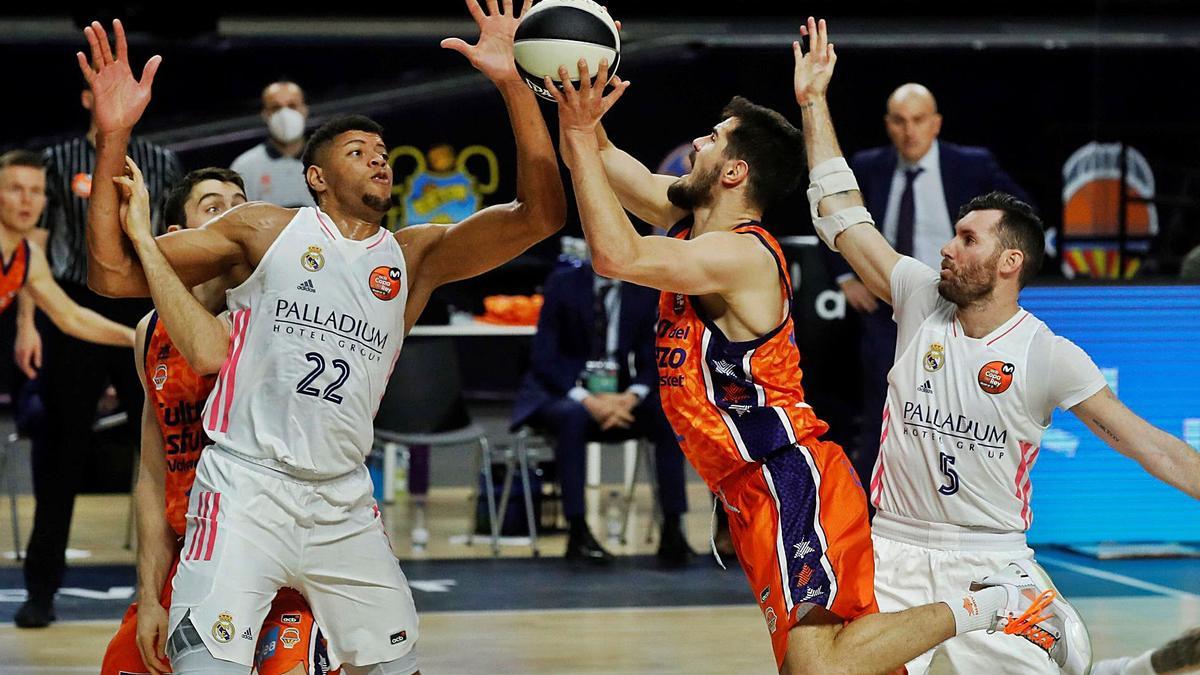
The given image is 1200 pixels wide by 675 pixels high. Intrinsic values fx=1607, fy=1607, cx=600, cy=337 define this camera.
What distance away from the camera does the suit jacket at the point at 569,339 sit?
26.1ft

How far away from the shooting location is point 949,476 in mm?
4219

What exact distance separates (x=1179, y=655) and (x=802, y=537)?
1161mm

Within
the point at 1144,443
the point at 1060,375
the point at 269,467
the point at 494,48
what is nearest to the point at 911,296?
the point at 1060,375

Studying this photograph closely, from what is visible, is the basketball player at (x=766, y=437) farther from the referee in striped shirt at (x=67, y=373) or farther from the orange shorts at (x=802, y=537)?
the referee in striped shirt at (x=67, y=373)

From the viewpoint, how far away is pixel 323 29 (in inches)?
569

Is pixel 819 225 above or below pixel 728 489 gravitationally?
above

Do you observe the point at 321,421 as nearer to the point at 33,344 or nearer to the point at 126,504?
the point at 33,344

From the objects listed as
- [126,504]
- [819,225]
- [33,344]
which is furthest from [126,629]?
[126,504]

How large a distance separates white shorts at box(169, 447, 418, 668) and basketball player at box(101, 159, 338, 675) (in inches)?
5.0

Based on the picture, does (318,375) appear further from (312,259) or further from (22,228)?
(22,228)

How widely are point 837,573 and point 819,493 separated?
0.20 meters

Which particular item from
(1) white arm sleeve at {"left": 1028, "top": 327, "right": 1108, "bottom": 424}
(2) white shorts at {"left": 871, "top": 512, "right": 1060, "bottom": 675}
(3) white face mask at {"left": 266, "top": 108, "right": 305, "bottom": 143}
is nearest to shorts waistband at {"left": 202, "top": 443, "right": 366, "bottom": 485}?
(2) white shorts at {"left": 871, "top": 512, "right": 1060, "bottom": 675}

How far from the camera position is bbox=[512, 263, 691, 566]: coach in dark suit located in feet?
25.4

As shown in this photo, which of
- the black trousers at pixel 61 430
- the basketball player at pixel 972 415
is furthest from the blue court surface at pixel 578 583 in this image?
the basketball player at pixel 972 415
